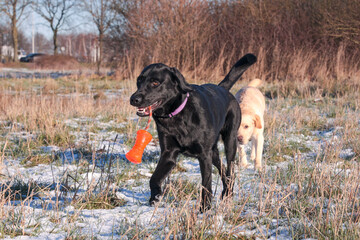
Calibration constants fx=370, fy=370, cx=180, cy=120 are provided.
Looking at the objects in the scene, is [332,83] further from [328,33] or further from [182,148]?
[182,148]

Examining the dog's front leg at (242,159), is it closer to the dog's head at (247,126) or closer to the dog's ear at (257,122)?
the dog's head at (247,126)

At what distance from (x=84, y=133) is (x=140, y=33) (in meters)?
8.72

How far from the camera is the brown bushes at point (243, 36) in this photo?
496 inches

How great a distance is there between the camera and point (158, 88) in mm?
2865

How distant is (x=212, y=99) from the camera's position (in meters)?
3.26

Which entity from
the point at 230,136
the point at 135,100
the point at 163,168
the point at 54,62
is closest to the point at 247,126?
the point at 230,136

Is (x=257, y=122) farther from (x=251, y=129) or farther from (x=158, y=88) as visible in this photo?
(x=158, y=88)

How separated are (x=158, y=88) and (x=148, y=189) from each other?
39.0 inches

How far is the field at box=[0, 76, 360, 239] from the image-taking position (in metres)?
2.26

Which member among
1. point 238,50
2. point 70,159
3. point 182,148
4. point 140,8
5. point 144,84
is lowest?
point 70,159

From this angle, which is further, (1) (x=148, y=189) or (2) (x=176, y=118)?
(1) (x=148, y=189)

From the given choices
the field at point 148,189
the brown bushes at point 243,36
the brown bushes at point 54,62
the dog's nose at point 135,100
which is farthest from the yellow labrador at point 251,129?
the brown bushes at point 54,62

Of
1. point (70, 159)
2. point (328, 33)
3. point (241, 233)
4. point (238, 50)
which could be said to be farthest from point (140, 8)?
point (241, 233)

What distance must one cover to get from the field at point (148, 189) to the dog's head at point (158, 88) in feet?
2.00
